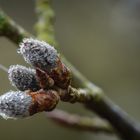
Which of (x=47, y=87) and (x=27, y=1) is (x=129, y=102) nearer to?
(x=27, y=1)

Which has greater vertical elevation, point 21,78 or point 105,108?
point 105,108

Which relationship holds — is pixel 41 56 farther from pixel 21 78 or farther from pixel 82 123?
pixel 82 123

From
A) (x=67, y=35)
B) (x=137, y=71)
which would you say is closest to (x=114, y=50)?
(x=137, y=71)

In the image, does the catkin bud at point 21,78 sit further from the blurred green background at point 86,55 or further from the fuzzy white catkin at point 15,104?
the blurred green background at point 86,55

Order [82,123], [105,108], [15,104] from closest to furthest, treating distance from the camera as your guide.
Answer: [15,104]
[105,108]
[82,123]

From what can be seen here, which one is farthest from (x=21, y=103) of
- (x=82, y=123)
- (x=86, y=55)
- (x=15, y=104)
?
(x=86, y=55)

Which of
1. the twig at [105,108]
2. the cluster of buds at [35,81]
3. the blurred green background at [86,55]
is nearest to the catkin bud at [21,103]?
the cluster of buds at [35,81]
